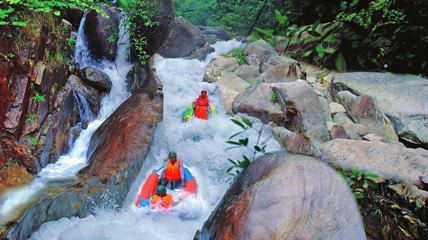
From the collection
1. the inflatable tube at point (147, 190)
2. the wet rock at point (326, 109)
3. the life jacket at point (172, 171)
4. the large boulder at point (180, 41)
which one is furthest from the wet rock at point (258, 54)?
the inflatable tube at point (147, 190)

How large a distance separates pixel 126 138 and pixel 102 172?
0.80 m

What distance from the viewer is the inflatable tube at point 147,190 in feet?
17.1

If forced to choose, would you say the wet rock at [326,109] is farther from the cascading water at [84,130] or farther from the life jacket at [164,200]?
the cascading water at [84,130]

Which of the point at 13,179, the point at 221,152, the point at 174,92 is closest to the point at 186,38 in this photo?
the point at 174,92

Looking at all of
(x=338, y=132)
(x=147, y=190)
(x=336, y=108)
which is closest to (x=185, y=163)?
(x=147, y=190)

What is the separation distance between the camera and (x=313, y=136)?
20.9ft

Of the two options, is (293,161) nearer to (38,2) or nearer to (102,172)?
(102,172)

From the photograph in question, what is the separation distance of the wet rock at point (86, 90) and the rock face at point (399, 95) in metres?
6.11

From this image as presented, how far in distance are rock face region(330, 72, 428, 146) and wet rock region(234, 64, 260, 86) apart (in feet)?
7.31

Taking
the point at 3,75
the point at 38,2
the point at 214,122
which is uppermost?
the point at 38,2

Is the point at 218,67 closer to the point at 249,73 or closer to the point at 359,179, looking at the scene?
the point at 249,73

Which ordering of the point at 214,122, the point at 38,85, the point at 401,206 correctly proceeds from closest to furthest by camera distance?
the point at 401,206
the point at 38,85
the point at 214,122

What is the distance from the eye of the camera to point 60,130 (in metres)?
6.34

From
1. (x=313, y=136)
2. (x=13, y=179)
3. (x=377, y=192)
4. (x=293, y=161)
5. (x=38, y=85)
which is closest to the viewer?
(x=293, y=161)
